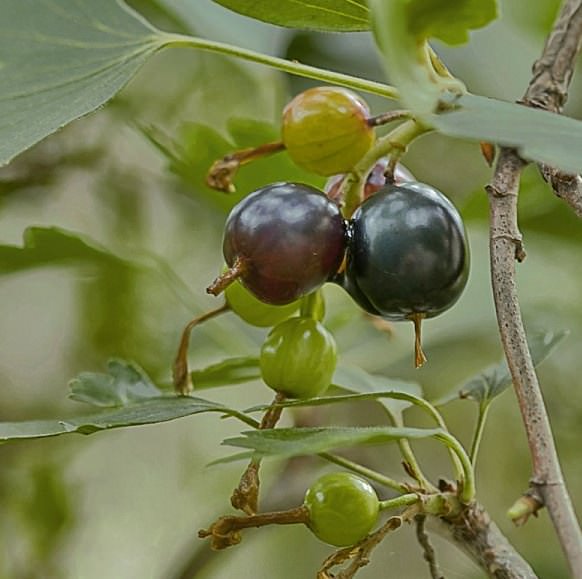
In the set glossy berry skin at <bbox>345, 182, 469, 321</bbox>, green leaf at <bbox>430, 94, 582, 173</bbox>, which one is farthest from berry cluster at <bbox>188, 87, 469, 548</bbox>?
green leaf at <bbox>430, 94, 582, 173</bbox>

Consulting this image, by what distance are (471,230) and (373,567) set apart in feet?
2.96

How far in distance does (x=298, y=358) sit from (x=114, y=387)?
0.15 m

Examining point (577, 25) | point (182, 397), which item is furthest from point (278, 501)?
point (577, 25)

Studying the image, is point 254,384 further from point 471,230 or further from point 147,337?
point 471,230

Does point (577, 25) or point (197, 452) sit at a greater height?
point (577, 25)

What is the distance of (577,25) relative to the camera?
1.91 ft

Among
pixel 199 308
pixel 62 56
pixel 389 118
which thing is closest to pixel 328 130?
pixel 389 118

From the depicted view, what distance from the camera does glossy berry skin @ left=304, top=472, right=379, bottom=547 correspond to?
52cm

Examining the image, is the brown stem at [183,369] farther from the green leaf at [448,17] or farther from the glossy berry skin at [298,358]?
the green leaf at [448,17]

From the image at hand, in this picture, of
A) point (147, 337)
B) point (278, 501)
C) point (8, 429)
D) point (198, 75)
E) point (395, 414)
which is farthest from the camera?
point (198, 75)

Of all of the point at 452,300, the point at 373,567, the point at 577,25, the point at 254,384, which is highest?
the point at 577,25

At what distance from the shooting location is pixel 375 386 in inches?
29.5

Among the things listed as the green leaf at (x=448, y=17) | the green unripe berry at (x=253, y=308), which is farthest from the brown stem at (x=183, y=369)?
the green leaf at (x=448, y=17)

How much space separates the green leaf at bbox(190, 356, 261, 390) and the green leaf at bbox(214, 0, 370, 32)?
0.26 metres
